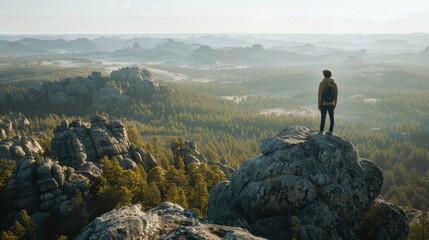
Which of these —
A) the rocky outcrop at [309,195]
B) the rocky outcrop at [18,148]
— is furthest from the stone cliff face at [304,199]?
the rocky outcrop at [18,148]

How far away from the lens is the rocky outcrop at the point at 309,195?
2712 centimetres

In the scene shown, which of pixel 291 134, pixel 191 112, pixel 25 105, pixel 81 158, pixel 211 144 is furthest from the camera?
pixel 191 112

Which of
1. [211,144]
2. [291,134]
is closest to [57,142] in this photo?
[291,134]

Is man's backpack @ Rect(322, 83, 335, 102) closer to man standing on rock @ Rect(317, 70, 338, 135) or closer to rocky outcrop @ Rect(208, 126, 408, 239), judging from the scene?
man standing on rock @ Rect(317, 70, 338, 135)

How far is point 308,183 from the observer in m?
27.8

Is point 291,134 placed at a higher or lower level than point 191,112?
higher

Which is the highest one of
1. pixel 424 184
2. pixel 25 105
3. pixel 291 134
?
pixel 291 134

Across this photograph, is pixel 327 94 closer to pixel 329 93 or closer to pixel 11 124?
pixel 329 93

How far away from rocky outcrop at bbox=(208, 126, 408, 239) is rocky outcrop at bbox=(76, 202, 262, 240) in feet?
20.0

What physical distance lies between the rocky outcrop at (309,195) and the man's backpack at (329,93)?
3.49 meters

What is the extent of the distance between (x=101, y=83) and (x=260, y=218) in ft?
615

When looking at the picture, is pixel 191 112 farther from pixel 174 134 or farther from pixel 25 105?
pixel 25 105

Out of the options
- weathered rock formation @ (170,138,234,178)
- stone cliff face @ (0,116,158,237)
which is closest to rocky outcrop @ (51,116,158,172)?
stone cliff face @ (0,116,158,237)

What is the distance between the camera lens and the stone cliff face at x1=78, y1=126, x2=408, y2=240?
87.2 feet
